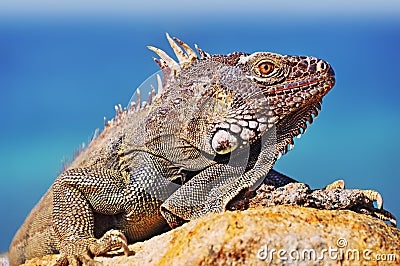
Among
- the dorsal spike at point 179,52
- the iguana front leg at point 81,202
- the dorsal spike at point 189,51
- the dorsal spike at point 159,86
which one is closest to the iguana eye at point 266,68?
the dorsal spike at point 189,51

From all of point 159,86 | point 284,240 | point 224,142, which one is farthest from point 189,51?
point 284,240

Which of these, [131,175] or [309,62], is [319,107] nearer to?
[309,62]

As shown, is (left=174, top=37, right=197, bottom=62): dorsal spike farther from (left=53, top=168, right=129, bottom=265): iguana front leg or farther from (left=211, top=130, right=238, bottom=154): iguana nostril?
(left=53, top=168, right=129, bottom=265): iguana front leg

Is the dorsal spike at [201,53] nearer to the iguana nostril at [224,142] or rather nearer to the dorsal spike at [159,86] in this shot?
the dorsal spike at [159,86]

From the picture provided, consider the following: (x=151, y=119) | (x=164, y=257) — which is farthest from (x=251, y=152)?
(x=164, y=257)

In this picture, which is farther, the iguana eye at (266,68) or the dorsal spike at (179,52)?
the dorsal spike at (179,52)

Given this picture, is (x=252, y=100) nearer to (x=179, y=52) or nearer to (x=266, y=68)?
(x=266, y=68)

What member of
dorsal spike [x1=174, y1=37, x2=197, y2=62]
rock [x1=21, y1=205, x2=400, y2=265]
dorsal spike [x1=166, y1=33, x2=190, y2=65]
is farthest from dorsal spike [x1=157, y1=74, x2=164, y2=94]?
rock [x1=21, y1=205, x2=400, y2=265]
